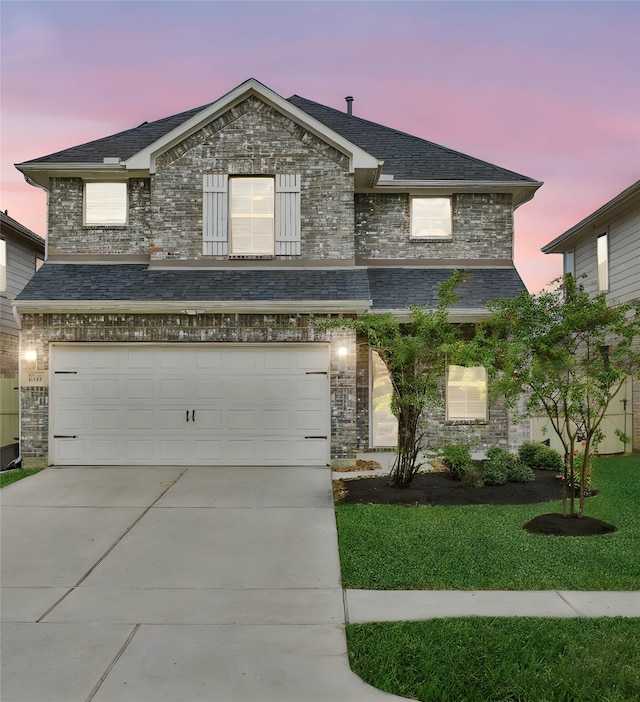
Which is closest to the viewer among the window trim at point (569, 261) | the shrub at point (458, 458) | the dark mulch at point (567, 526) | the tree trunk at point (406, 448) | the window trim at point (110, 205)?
the dark mulch at point (567, 526)

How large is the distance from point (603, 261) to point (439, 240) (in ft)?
21.6

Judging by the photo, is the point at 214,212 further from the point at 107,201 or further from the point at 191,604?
the point at 191,604

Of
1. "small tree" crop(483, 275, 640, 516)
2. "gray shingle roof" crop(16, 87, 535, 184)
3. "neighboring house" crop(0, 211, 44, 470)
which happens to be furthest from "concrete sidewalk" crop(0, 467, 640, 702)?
"neighboring house" crop(0, 211, 44, 470)

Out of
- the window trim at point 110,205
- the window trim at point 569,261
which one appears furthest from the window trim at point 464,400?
the window trim at point 569,261

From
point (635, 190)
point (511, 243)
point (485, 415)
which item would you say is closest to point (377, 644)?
point (485, 415)

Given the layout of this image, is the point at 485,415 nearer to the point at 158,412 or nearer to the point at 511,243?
the point at 511,243

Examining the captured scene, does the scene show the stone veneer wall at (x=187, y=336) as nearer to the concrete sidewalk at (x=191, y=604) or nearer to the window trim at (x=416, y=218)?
the concrete sidewalk at (x=191, y=604)

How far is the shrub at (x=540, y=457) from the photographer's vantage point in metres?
10.6

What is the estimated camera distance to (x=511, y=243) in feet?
41.4

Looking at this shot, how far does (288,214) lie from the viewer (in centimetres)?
1134

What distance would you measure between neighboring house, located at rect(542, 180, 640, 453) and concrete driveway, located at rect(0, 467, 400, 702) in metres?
8.66

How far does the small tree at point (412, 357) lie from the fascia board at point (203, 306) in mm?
1224

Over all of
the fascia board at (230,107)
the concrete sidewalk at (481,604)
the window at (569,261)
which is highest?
the fascia board at (230,107)

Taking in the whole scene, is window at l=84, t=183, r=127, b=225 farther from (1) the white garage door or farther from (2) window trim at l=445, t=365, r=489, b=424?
(2) window trim at l=445, t=365, r=489, b=424
